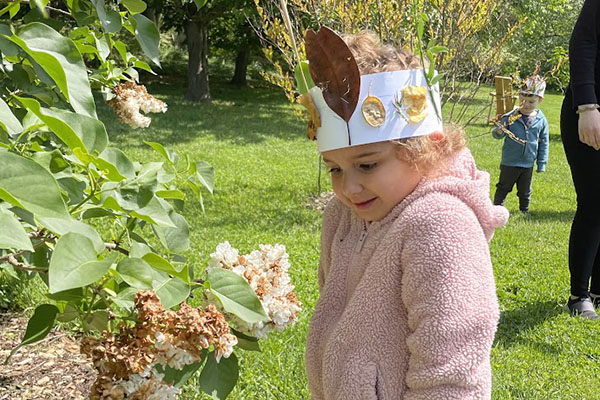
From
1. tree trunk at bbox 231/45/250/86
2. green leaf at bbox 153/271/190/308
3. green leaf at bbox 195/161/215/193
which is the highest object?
green leaf at bbox 195/161/215/193

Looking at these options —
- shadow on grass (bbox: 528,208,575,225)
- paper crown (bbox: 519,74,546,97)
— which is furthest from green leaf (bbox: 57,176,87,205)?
shadow on grass (bbox: 528,208,575,225)

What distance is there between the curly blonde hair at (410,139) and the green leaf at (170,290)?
56 cm

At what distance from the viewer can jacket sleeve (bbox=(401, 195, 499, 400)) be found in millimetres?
1206

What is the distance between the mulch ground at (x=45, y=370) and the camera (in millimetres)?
2610

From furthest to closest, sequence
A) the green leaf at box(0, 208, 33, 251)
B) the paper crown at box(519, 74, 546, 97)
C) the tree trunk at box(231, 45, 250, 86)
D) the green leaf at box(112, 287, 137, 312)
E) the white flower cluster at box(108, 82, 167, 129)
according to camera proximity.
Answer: the tree trunk at box(231, 45, 250, 86)
the paper crown at box(519, 74, 546, 97)
the white flower cluster at box(108, 82, 167, 129)
the green leaf at box(112, 287, 137, 312)
the green leaf at box(0, 208, 33, 251)

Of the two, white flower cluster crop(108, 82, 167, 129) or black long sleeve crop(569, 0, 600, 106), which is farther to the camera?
black long sleeve crop(569, 0, 600, 106)

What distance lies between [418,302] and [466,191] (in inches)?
10.4

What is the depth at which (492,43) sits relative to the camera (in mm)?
4898

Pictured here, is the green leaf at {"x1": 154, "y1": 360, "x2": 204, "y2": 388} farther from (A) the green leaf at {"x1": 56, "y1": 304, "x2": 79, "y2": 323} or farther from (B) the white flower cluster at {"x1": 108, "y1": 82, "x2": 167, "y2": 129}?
(B) the white flower cluster at {"x1": 108, "y1": 82, "x2": 167, "y2": 129}

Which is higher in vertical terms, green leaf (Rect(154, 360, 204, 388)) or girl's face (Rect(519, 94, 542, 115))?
green leaf (Rect(154, 360, 204, 388))

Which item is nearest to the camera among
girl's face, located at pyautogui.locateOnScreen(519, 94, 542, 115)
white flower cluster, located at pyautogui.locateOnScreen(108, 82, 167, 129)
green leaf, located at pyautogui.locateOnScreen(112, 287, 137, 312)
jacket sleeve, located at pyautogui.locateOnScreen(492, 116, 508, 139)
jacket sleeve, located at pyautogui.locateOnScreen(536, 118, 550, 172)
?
green leaf, located at pyautogui.locateOnScreen(112, 287, 137, 312)

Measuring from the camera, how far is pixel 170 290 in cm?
108

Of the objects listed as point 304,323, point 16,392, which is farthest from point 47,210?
point 304,323

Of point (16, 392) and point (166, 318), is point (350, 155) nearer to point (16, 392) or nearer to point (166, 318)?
point (166, 318)
